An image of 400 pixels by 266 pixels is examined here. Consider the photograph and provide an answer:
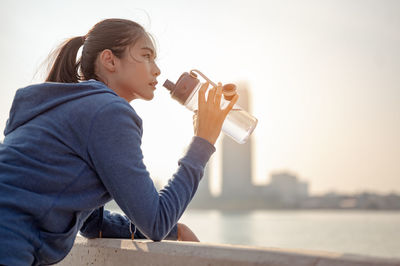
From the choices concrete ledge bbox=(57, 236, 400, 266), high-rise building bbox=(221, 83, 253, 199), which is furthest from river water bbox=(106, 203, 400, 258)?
high-rise building bbox=(221, 83, 253, 199)

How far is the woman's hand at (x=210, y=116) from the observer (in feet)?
5.42

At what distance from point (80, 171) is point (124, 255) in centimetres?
41

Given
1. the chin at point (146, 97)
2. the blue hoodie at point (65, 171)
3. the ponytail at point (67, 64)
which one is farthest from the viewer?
the ponytail at point (67, 64)

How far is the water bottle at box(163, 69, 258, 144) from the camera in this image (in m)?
1.80

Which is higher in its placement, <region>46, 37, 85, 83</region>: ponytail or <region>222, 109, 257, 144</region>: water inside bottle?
<region>46, 37, 85, 83</region>: ponytail

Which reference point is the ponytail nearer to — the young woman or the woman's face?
the woman's face

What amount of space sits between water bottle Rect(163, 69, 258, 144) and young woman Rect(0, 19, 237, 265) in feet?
0.75

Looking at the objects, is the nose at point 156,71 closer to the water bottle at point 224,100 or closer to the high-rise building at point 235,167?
the water bottle at point 224,100

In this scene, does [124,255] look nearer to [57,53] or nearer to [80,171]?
[80,171]

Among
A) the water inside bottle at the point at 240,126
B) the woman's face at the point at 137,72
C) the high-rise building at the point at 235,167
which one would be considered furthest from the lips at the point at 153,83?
the high-rise building at the point at 235,167

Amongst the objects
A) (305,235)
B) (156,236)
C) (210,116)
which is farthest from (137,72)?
(305,235)

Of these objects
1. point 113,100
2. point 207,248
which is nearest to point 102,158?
point 113,100

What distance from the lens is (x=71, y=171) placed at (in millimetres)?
1359

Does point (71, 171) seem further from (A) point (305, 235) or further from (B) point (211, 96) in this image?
(A) point (305, 235)
